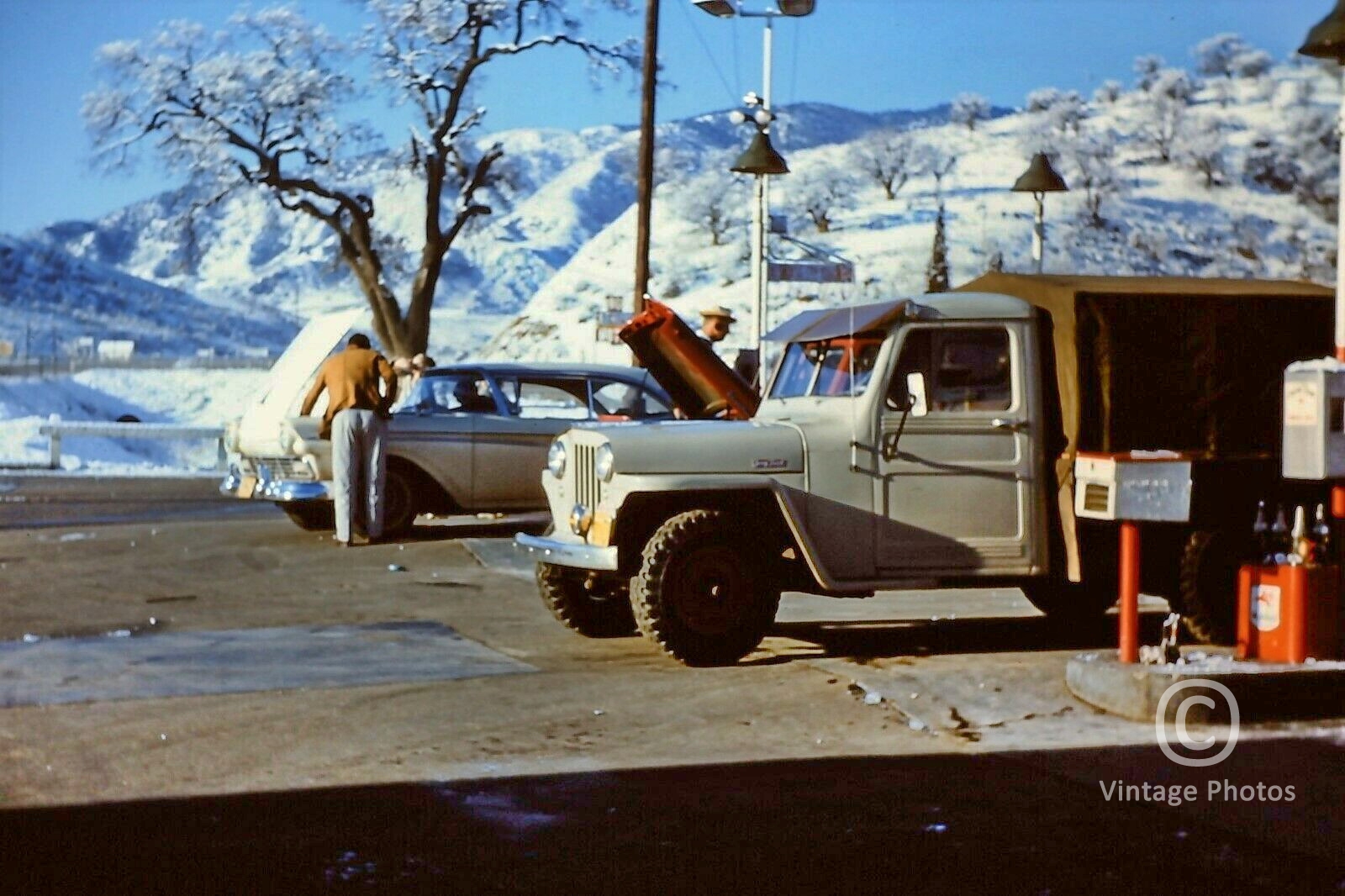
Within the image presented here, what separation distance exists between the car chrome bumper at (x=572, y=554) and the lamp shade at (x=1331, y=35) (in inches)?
160

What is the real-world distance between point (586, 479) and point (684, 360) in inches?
153

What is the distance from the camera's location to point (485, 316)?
167 metres

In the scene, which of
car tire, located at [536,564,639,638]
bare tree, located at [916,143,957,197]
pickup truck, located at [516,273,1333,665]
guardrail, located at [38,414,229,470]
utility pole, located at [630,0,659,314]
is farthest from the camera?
bare tree, located at [916,143,957,197]

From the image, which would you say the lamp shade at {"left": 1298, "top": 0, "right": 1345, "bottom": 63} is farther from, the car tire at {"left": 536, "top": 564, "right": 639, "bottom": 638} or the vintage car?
the vintage car

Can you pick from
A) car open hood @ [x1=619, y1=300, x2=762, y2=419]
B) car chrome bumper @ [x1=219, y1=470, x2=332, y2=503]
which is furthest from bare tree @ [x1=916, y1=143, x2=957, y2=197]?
car open hood @ [x1=619, y1=300, x2=762, y2=419]

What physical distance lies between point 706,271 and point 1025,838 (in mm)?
65041

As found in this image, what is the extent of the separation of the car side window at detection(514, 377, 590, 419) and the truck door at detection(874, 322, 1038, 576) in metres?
6.85

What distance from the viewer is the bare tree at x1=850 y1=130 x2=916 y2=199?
84.4 metres

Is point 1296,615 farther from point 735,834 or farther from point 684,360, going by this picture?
point 684,360

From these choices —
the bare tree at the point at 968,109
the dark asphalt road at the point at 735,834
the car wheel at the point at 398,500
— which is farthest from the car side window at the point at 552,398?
the bare tree at the point at 968,109

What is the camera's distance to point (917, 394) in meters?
9.41

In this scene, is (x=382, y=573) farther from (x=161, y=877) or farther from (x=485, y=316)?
(x=485, y=316)

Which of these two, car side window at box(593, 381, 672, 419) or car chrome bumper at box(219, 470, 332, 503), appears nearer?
car chrome bumper at box(219, 470, 332, 503)

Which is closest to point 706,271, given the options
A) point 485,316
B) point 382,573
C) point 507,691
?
point 382,573
